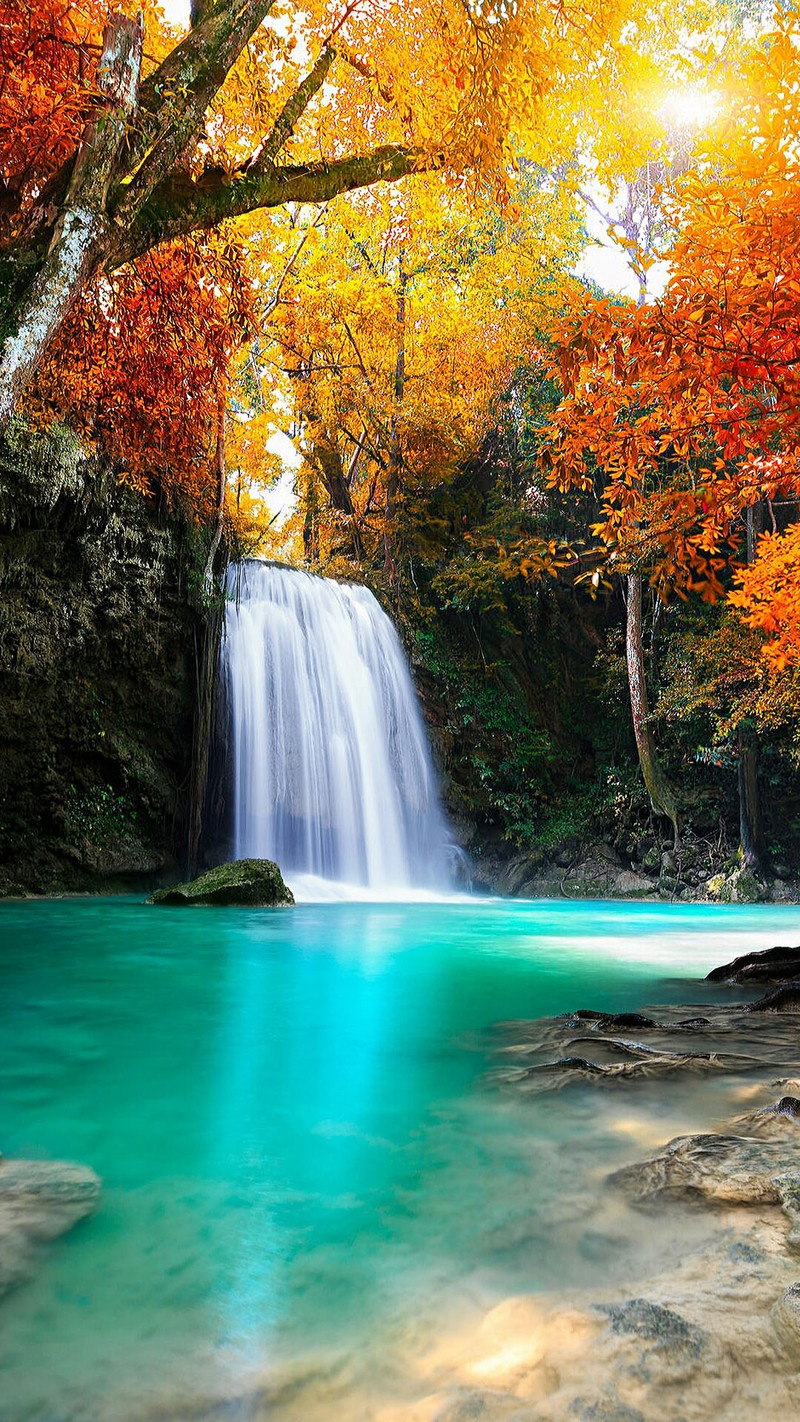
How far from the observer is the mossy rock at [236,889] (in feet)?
30.8

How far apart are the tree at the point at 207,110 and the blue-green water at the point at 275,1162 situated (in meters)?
3.59

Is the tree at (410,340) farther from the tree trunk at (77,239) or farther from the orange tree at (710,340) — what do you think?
the orange tree at (710,340)

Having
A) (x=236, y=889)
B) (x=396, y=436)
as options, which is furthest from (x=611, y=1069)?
(x=396, y=436)

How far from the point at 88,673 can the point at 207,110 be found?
23.3ft

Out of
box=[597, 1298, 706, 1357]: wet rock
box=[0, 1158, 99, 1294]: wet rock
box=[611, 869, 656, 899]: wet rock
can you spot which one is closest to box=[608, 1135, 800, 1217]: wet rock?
box=[597, 1298, 706, 1357]: wet rock

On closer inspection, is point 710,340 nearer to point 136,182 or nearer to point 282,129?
point 136,182

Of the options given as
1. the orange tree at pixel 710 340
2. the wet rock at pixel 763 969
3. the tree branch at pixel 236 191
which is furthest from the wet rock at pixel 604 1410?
the tree branch at pixel 236 191

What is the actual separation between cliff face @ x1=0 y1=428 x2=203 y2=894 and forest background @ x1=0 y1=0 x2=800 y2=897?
0.18 ft

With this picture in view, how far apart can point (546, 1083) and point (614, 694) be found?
635 inches

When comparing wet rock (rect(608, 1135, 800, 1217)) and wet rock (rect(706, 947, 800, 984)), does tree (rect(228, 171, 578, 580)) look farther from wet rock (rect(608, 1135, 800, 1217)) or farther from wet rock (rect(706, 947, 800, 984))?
wet rock (rect(608, 1135, 800, 1217))

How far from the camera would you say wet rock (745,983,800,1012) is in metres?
3.83

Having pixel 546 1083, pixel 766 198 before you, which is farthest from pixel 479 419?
pixel 546 1083

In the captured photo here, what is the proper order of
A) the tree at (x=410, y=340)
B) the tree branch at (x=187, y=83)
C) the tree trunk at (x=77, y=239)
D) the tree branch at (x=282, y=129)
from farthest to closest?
1. the tree at (x=410, y=340)
2. the tree branch at (x=282, y=129)
3. the tree branch at (x=187, y=83)
4. the tree trunk at (x=77, y=239)

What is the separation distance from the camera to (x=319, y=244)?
16484mm
